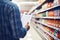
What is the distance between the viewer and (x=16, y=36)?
1.70 metres

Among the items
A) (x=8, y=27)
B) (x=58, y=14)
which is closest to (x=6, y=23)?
(x=8, y=27)

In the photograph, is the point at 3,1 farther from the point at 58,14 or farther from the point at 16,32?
the point at 58,14

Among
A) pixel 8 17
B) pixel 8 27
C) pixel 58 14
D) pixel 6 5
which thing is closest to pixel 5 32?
pixel 8 27

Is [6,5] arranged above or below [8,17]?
above

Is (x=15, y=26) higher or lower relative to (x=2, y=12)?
lower

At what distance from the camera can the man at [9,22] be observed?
1.68m

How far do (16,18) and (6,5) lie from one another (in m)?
0.18

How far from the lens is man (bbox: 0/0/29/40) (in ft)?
5.52

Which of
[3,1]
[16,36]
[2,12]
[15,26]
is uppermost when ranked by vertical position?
[3,1]

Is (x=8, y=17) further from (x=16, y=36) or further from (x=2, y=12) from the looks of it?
(x=16, y=36)

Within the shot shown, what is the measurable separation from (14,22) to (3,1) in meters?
0.27

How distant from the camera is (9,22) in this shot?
171 cm

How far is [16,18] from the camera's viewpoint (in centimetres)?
170

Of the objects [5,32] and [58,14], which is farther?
[58,14]
